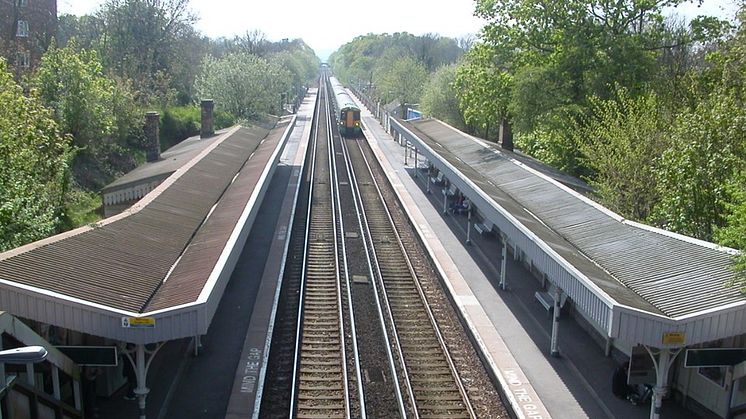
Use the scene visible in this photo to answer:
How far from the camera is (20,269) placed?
11531mm

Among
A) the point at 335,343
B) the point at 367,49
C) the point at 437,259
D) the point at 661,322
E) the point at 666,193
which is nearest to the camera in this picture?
the point at 661,322

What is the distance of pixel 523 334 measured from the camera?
1633 centimetres

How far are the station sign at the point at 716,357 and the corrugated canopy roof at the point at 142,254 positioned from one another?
8.36 m

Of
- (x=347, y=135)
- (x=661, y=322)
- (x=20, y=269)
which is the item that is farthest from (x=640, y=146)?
(x=347, y=135)

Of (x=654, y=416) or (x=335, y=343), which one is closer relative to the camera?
(x=654, y=416)

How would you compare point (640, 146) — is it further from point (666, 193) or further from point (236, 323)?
point (236, 323)

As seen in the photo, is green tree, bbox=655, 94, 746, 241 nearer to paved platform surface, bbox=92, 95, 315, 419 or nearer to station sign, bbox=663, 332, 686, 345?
station sign, bbox=663, 332, 686, 345

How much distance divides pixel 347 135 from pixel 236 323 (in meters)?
43.1

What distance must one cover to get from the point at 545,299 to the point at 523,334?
206cm

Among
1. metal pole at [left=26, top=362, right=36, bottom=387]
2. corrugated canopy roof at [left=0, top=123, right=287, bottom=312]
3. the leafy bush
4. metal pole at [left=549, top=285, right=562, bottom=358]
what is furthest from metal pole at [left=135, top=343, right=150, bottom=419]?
the leafy bush

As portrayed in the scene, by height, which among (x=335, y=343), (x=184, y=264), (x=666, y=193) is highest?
(x=666, y=193)

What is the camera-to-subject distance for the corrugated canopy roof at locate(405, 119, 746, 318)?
12188mm

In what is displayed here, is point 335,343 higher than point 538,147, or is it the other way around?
point 538,147

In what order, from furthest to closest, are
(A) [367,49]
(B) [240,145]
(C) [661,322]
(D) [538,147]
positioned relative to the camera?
(A) [367,49], (D) [538,147], (B) [240,145], (C) [661,322]
